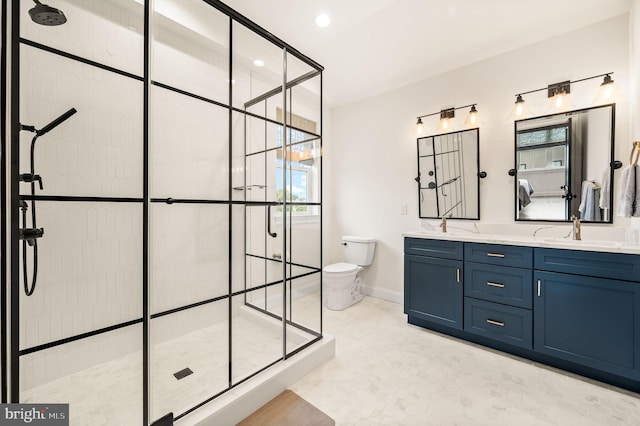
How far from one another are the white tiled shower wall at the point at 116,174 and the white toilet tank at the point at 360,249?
1198 millimetres

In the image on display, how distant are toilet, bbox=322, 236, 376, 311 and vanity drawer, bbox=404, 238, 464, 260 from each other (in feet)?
2.52

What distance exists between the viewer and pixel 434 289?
240 cm

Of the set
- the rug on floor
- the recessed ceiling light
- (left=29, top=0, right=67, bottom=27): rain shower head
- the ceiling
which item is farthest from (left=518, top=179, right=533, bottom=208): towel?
(left=29, top=0, right=67, bottom=27): rain shower head

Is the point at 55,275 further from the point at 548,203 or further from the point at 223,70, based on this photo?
the point at 548,203

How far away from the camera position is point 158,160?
197cm

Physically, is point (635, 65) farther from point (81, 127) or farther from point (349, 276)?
point (81, 127)

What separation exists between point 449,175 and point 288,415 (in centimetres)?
256

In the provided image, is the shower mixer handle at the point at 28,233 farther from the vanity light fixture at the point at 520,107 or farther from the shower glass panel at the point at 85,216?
the vanity light fixture at the point at 520,107

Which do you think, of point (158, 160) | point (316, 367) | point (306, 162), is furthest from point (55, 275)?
point (306, 162)

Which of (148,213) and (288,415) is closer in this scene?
(148,213)

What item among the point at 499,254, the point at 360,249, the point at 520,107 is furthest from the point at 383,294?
the point at 520,107

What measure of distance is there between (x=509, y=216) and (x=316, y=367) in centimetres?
218

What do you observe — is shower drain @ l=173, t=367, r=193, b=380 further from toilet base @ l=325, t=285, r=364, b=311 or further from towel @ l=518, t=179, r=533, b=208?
towel @ l=518, t=179, r=533, b=208

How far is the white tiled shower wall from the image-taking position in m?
1.50
